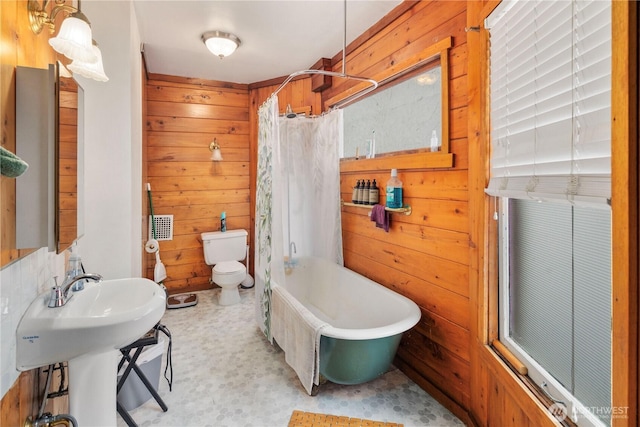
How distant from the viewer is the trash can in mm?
1846

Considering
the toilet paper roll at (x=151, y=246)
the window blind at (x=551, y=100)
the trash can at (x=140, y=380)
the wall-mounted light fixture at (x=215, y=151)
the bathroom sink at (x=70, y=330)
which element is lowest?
the trash can at (x=140, y=380)

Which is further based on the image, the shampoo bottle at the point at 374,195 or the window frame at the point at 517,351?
the shampoo bottle at the point at 374,195

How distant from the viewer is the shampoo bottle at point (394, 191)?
219 centimetres

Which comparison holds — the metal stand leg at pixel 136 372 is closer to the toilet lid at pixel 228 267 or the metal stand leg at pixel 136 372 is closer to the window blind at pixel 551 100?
the toilet lid at pixel 228 267

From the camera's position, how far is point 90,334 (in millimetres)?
1130

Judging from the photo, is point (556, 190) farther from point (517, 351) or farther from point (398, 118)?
point (398, 118)

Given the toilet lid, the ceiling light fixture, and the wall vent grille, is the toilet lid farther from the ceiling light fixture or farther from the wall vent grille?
the ceiling light fixture

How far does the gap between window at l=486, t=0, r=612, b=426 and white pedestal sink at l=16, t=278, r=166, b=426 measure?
1.55 meters

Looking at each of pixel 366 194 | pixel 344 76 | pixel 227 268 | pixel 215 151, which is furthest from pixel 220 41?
pixel 227 268

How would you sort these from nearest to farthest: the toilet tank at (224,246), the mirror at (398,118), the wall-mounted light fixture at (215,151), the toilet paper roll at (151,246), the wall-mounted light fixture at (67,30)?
the wall-mounted light fixture at (67,30) → the mirror at (398,118) → the toilet paper roll at (151,246) → the toilet tank at (224,246) → the wall-mounted light fixture at (215,151)

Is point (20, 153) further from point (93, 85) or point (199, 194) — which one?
point (199, 194)

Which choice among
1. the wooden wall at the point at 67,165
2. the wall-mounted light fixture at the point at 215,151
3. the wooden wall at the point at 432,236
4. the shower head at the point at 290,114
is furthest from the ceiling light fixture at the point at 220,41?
the wooden wall at the point at 67,165

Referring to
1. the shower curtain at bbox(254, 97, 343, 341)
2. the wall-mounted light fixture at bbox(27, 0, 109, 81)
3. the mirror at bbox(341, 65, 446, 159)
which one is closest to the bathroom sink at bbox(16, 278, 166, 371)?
the wall-mounted light fixture at bbox(27, 0, 109, 81)

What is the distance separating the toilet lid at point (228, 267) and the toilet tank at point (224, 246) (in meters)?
0.13
